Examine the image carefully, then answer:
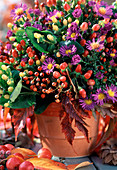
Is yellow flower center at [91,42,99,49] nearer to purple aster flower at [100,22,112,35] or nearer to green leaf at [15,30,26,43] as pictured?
purple aster flower at [100,22,112,35]

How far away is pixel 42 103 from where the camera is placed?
0.46 metres

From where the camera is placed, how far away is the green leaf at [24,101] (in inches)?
16.2

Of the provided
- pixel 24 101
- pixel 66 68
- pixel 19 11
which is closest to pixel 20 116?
pixel 24 101

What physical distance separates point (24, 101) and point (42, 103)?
5 cm

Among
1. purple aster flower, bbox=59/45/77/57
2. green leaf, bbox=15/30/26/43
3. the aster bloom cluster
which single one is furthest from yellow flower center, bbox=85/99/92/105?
green leaf, bbox=15/30/26/43

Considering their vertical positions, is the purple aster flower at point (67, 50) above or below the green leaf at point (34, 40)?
below

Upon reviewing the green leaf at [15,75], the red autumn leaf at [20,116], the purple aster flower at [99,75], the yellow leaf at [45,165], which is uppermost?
the green leaf at [15,75]

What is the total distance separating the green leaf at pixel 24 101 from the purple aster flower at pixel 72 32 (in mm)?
145

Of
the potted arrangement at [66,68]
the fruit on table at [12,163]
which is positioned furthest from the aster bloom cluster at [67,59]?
the fruit on table at [12,163]

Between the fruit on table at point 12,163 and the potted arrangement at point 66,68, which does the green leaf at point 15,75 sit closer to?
the potted arrangement at point 66,68

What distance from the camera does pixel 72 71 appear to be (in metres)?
0.43

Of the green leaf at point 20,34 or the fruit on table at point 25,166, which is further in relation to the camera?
the green leaf at point 20,34

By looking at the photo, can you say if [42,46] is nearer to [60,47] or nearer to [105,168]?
[60,47]

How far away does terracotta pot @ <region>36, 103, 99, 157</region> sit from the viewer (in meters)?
0.48
